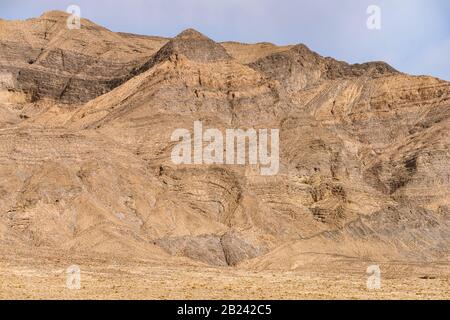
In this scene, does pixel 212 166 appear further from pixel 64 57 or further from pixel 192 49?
pixel 64 57

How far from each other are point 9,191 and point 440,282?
33.1 m

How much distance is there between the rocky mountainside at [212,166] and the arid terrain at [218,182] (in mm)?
168

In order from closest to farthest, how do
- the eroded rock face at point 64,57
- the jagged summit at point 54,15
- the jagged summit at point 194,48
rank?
the jagged summit at point 194,48, the eroded rock face at point 64,57, the jagged summit at point 54,15

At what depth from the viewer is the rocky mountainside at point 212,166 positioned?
7512cm

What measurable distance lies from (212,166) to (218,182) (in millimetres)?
1950

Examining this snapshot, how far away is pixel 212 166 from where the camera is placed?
89562 millimetres

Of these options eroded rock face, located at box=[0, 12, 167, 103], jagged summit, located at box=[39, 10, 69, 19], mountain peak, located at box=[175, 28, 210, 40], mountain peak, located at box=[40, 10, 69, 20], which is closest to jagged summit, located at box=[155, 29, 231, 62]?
mountain peak, located at box=[175, 28, 210, 40]

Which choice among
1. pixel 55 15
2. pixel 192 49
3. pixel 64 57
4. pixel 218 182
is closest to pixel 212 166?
pixel 218 182

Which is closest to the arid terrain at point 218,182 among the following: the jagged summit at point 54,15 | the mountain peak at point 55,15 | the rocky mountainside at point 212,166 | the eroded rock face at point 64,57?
the rocky mountainside at point 212,166

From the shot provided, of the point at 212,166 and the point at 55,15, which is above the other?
the point at 55,15

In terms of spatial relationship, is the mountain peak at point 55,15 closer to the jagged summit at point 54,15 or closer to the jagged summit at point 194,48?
the jagged summit at point 54,15

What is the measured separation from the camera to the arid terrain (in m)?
57.1

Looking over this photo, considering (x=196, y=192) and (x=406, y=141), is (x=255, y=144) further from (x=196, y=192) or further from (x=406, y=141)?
(x=406, y=141)
